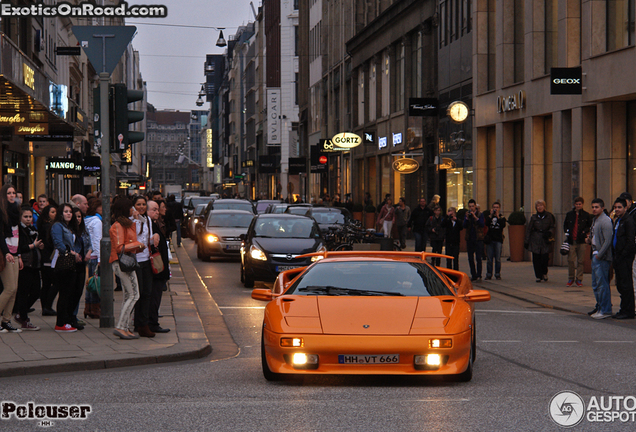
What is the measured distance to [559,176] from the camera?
25875 mm

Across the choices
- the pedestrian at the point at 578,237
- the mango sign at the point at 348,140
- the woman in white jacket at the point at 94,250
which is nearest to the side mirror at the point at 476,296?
the woman in white jacket at the point at 94,250

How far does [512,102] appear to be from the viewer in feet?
94.4

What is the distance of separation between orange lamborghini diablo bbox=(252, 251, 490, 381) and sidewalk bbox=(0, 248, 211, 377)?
1812 millimetres

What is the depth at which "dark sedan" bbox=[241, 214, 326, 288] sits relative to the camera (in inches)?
757

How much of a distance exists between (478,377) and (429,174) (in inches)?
1131

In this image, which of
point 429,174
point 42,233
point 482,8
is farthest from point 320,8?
point 42,233

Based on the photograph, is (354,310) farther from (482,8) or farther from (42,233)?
(482,8)

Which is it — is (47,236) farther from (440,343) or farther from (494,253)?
(494,253)

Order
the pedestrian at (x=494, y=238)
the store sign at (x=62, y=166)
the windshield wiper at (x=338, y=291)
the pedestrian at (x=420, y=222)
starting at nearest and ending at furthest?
the windshield wiper at (x=338, y=291) < the pedestrian at (x=494, y=238) < the pedestrian at (x=420, y=222) < the store sign at (x=62, y=166)

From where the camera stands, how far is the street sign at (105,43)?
12.0 metres

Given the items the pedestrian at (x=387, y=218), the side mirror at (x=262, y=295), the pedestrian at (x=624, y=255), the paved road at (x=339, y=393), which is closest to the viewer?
the paved road at (x=339, y=393)

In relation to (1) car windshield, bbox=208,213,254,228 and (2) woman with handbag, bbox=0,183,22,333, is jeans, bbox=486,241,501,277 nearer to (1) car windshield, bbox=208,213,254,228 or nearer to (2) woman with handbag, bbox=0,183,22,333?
(1) car windshield, bbox=208,213,254,228

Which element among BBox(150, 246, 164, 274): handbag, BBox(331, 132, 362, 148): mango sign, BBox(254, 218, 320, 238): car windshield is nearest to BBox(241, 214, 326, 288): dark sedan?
BBox(254, 218, 320, 238): car windshield

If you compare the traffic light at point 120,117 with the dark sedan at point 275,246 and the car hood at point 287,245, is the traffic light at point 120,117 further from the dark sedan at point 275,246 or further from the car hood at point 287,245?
the car hood at point 287,245
